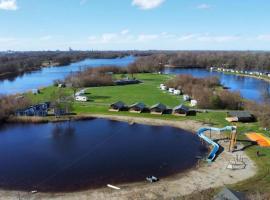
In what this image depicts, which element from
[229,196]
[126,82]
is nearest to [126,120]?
[229,196]

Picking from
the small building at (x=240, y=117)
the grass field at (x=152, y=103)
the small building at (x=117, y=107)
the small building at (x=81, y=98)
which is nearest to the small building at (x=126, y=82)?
the grass field at (x=152, y=103)

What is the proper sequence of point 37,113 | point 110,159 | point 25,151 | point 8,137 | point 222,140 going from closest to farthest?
point 110,159, point 25,151, point 222,140, point 8,137, point 37,113

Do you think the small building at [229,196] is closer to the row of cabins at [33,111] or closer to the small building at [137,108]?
the small building at [137,108]

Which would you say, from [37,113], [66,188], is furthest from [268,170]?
[37,113]

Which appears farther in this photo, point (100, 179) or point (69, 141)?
point (69, 141)

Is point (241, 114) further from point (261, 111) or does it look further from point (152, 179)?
point (152, 179)

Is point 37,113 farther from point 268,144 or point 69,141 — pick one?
point 268,144
